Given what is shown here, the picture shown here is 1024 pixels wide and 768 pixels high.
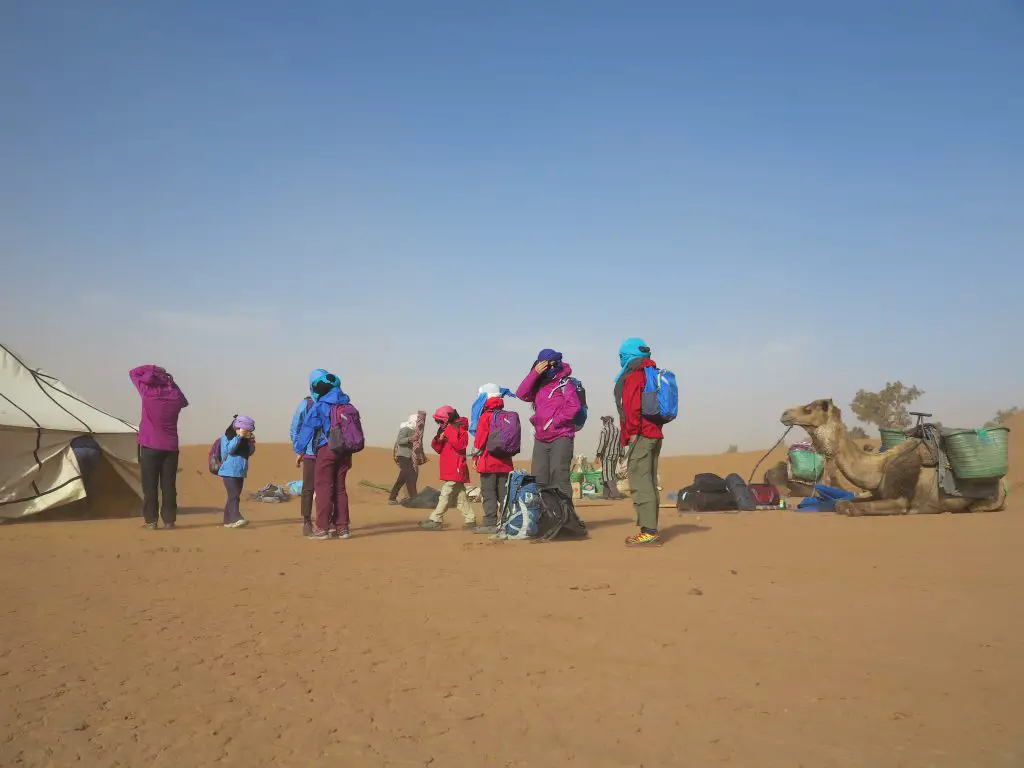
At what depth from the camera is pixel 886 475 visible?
11938 millimetres

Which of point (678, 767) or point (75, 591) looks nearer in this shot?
point (678, 767)

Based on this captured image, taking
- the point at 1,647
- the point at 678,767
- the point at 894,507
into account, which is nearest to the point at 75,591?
the point at 1,647

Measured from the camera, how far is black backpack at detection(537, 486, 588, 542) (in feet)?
29.9

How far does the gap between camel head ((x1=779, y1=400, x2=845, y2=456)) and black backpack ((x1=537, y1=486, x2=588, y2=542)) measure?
16.7ft

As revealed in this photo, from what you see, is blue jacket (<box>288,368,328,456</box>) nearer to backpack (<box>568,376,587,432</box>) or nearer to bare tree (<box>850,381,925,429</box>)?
backpack (<box>568,376,587,432</box>)

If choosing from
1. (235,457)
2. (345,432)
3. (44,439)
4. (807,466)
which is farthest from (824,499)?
(44,439)

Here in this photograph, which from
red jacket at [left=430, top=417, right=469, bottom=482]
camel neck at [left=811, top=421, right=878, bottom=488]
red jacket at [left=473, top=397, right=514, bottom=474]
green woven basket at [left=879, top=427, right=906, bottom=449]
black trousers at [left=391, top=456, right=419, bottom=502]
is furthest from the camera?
black trousers at [left=391, top=456, right=419, bottom=502]

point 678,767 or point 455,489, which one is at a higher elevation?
point 455,489

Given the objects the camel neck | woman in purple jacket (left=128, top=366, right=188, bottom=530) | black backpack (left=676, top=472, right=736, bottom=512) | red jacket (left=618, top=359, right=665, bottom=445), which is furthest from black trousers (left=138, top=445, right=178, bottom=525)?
the camel neck

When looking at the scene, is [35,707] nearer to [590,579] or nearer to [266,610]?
[266,610]

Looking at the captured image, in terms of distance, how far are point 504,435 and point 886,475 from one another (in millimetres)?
6161

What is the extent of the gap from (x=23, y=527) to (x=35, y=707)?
9449mm

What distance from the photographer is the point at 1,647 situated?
4.11 metres

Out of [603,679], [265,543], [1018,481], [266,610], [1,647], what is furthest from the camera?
[1018,481]
